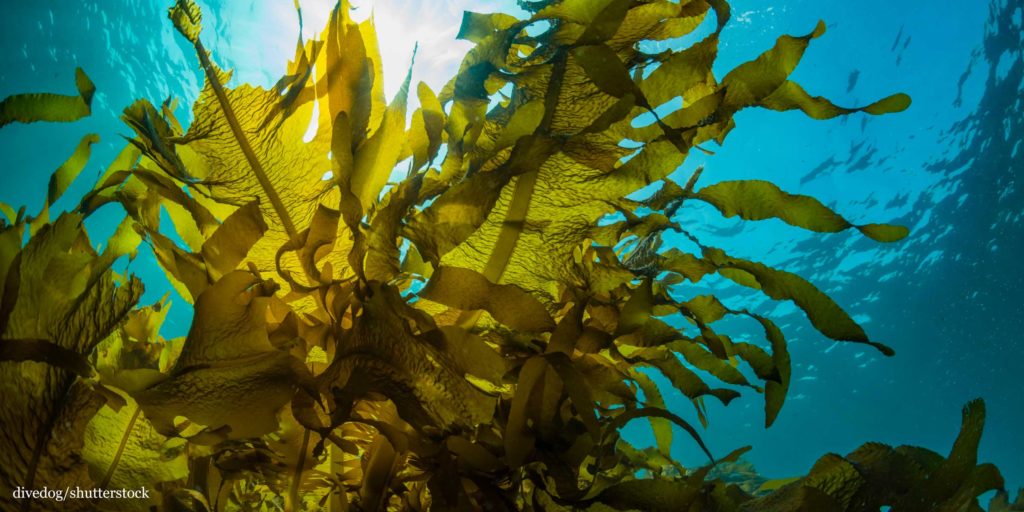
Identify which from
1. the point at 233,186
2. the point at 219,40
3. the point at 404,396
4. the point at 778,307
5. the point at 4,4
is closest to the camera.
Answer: the point at 404,396

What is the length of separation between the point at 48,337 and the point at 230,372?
40 cm

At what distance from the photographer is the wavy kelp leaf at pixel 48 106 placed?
37.8 inches

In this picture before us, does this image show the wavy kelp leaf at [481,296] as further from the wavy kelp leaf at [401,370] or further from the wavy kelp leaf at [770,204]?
the wavy kelp leaf at [770,204]

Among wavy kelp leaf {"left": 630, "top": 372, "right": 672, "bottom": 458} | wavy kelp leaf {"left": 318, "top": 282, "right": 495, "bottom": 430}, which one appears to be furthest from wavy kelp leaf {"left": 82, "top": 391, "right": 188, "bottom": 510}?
wavy kelp leaf {"left": 630, "top": 372, "right": 672, "bottom": 458}

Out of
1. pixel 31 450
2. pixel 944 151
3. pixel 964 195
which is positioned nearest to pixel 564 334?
pixel 31 450

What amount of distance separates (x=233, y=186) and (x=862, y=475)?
4.44ft

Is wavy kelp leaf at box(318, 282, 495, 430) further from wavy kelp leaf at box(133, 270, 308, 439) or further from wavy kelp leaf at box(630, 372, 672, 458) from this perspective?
wavy kelp leaf at box(630, 372, 672, 458)

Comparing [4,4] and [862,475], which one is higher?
[4,4]

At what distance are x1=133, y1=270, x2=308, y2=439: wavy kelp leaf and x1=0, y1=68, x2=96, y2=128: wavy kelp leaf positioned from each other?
579 millimetres

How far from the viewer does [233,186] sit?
0.95m

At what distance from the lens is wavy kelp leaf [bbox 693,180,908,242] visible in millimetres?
957

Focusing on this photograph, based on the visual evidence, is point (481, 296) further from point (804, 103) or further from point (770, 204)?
point (804, 103)

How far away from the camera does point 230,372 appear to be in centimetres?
81

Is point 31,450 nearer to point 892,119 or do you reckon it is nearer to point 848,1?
point 848,1
